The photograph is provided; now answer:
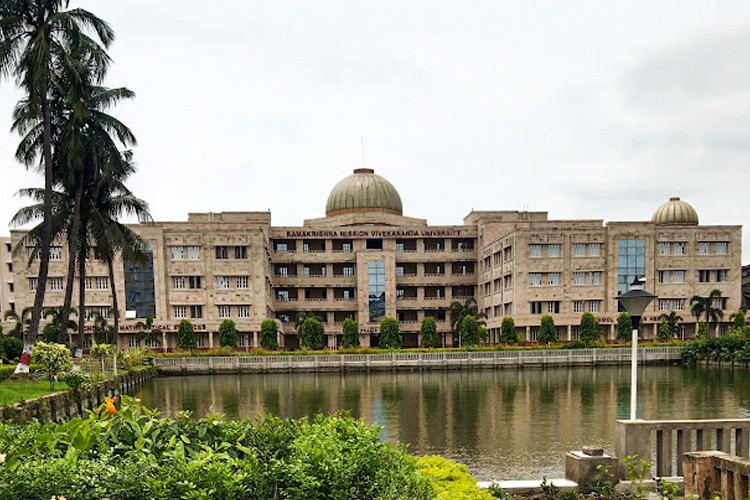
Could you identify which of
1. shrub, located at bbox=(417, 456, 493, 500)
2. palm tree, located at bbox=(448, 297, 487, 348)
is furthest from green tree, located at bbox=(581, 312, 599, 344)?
shrub, located at bbox=(417, 456, 493, 500)

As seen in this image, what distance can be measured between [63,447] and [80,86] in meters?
28.4

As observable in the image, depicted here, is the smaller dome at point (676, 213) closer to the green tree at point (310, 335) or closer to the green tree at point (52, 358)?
the green tree at point (310, 335)

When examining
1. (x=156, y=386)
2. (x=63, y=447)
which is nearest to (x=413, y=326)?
(x=156, y=386)

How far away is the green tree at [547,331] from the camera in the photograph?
58.7 metres

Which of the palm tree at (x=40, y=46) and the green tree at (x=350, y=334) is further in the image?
the green tree at (x=350, y=334)

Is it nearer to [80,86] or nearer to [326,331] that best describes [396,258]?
[326,331]

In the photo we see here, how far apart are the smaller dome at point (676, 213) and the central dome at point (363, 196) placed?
32.5m

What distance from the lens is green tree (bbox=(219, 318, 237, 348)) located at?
2297 inches

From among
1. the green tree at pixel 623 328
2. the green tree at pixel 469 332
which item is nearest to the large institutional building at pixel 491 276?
the green tree at pixel 623 328

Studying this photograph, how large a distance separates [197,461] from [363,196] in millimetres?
74207

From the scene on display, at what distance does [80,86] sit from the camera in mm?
29797

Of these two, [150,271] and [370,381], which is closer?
[370,381]

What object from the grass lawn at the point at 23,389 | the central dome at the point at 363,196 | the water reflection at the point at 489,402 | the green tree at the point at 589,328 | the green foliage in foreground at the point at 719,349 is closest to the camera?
the water reflection at the point at 489,402

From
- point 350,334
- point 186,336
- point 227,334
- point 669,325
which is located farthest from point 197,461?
point 669,325
